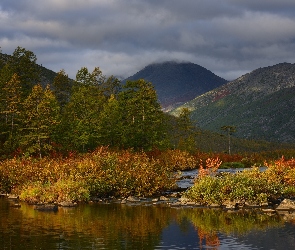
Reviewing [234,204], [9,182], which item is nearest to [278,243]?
[234,204]

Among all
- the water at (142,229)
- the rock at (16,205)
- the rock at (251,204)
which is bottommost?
the water at (142,229)

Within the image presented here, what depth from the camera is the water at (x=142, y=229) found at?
23.7 m

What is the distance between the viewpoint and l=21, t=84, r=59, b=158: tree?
64.9 m

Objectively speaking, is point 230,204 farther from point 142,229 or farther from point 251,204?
point 142,229

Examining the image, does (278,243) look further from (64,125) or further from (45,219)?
(64,125)

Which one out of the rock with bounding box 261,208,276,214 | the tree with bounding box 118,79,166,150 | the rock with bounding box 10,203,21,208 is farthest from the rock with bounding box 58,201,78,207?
the tree with bounding box 118,79,166,150

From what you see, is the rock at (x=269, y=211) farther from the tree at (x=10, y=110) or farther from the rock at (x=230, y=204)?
the tree at (x=10, y=110)

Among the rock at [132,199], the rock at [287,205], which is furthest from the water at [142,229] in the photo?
the rock at [132,199]

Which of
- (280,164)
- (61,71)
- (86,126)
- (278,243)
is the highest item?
(61,71)

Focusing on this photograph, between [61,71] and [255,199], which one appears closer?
[255,199]

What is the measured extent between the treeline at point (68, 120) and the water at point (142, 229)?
30.7m

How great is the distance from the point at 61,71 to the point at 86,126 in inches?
1556

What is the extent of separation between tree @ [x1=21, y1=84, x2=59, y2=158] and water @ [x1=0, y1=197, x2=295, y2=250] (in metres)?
29.0

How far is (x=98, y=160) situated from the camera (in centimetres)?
4328
